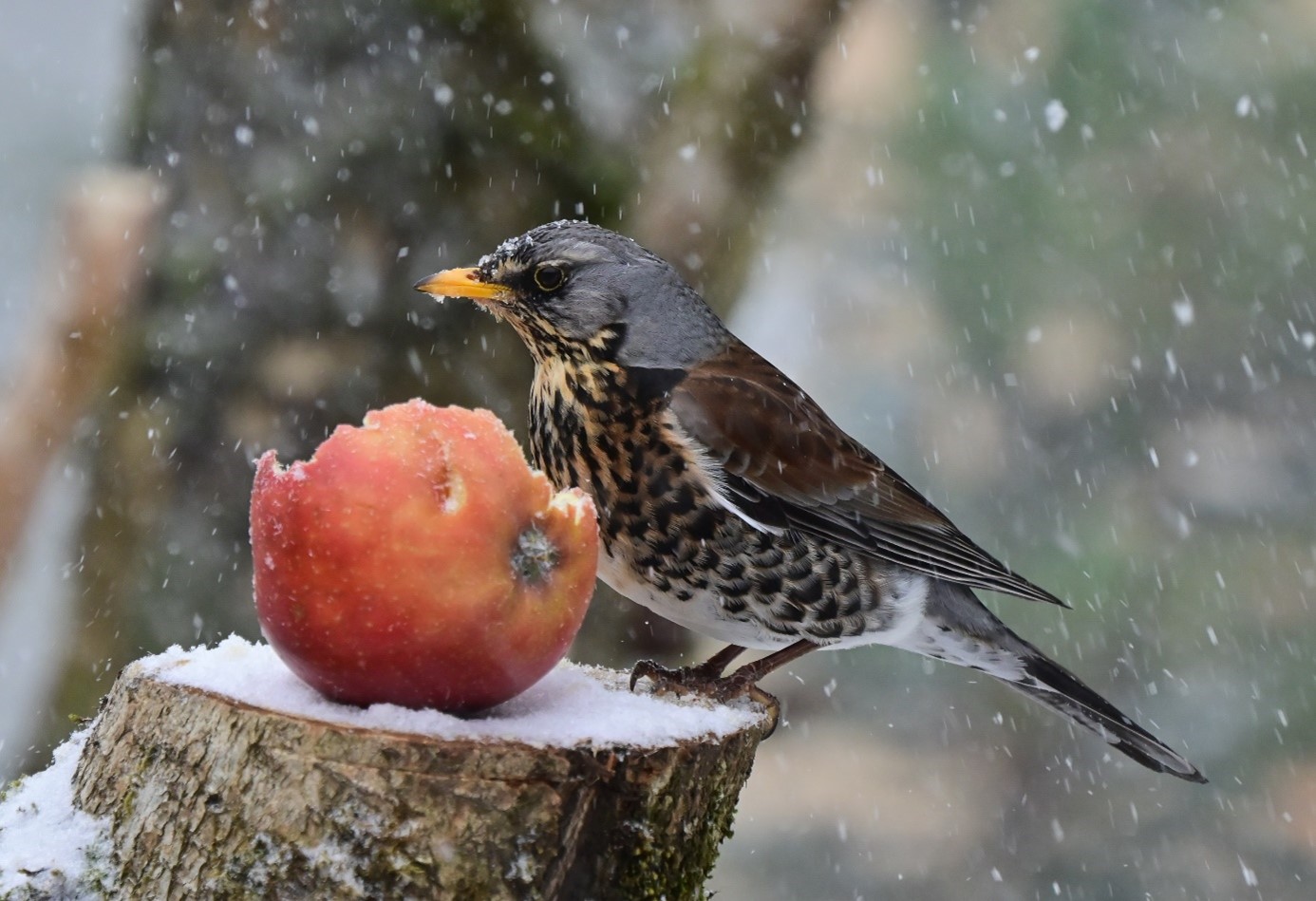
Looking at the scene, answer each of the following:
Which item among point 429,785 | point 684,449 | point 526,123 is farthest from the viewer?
point 526,123

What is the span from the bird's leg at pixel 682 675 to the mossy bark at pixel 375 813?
55 centimetres

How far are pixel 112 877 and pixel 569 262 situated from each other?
58.3 inches

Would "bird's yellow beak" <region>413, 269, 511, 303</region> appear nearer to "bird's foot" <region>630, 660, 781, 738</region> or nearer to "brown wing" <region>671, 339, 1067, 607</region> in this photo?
"brown wing" <region>671, 339, 1067, 607</region>

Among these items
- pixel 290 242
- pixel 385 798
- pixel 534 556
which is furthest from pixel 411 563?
pixel 290 242

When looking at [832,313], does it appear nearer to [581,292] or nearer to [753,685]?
[581,292]

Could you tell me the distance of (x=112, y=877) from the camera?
209cm

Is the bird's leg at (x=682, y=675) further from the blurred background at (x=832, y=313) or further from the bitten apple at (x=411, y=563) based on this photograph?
the blurred background at (x=832, y=313)

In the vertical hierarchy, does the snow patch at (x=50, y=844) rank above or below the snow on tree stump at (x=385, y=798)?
below

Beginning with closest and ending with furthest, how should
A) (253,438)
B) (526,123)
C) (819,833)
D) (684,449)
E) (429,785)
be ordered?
(429,785) < (684,449) < (253,438) < (526,123) < (819,833)

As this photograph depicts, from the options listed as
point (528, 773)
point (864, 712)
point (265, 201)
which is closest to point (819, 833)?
point (864, 712)

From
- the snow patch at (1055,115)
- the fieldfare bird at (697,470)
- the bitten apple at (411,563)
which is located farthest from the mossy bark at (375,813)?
the snow patch at (1055,115)

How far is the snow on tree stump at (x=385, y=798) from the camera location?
6.43 feet

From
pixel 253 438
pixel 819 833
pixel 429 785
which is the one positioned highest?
pixel 429 785

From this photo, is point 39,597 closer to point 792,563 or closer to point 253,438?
point 253,438
